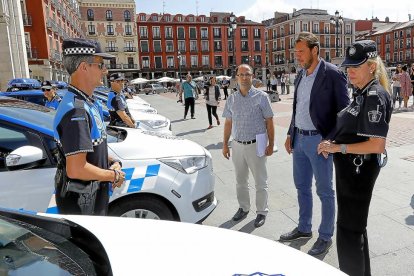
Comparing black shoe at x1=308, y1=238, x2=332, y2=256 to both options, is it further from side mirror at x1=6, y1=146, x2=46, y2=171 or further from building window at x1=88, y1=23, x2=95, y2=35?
building window at x1=88, y1=23, x2=95, y2=35

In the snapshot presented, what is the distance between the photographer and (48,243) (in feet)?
5.10

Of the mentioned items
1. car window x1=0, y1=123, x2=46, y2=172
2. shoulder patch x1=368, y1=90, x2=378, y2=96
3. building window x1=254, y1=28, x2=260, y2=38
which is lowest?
car window x1=0, y1=123, x2=46, y2=172

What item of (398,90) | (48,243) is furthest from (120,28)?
(48,243)

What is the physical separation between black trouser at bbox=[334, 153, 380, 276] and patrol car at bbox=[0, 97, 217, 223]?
1.37 metres

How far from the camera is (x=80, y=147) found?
209 centimetres

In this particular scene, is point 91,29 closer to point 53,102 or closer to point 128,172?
point 53,102

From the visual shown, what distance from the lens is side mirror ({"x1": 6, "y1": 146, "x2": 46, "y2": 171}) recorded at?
2496 millimetres

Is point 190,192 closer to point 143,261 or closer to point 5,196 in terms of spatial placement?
point 5,196

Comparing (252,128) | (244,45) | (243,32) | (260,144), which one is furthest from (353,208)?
(243,32)

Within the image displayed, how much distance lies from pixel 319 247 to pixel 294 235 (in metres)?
0.35

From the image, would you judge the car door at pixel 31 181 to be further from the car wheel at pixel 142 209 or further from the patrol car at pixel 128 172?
the car wheel at pixel 142 209

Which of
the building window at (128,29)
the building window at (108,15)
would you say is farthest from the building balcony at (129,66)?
the building window at (108,15)

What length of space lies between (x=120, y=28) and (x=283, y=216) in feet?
215

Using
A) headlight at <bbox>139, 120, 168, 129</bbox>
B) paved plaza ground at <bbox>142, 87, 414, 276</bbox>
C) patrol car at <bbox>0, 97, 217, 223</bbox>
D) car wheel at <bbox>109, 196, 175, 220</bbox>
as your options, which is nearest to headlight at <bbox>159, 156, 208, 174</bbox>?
patrol car at <bbox>0, 97, 217, 223</bbox>
